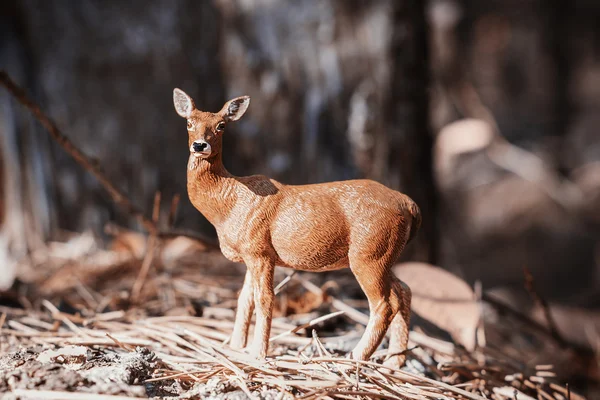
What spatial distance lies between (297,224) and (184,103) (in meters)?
0.46

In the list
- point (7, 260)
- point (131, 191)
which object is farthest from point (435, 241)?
point (7, 260)

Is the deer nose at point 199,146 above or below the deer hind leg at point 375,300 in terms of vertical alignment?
above

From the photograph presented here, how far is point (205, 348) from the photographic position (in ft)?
4.99

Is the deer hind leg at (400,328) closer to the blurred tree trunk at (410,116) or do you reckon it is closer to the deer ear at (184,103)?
the deer ear at (184,103)

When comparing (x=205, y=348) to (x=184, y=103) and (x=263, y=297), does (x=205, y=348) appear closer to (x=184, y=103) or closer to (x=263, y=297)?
(x=263, y=297)

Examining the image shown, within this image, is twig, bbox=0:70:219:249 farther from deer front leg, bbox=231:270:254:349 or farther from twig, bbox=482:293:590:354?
twig, bbox=482:293:590:354

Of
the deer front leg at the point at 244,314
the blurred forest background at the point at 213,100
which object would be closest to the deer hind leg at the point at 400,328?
the deer front leg at the point at 244,314

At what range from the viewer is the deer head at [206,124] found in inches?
54.0

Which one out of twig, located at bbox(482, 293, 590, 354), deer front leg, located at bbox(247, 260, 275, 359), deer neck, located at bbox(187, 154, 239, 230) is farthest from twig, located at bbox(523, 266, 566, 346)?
deer neck, located at bbox(187, 154, 239, 230)

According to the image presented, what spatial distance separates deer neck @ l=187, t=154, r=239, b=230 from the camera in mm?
1452

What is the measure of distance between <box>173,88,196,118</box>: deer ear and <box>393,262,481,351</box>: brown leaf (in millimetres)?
1033

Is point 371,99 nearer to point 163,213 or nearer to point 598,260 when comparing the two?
point 163,213

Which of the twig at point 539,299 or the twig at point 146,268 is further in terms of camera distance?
the twig at point 146,268

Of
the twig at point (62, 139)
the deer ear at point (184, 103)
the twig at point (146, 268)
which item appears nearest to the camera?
the deer ear at point (184, 103)
